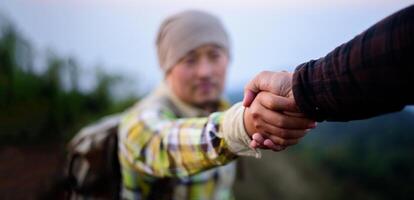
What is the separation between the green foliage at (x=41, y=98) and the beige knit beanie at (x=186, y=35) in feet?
2.73

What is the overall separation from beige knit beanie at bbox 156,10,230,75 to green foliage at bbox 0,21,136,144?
2.73ft

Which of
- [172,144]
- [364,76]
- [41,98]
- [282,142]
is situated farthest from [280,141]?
[41,98]

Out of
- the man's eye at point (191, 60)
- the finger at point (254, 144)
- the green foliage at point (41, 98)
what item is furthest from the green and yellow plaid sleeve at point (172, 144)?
the green foliage at point (41, 98)

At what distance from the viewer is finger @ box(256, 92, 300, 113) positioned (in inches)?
28.0

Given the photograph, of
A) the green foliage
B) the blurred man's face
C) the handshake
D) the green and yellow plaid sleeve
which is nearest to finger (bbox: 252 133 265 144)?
the handshake

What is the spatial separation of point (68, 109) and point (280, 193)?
1.06 metres

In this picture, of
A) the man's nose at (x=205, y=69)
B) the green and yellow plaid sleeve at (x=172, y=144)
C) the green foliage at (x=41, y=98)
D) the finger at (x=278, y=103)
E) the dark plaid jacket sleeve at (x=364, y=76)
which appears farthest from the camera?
the green foliage at (x=41, y=98)

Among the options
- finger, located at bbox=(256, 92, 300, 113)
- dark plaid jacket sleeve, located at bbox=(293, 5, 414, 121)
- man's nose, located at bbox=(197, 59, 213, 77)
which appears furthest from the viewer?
man's nose, located at bbox=(197, 59, 213, 77)

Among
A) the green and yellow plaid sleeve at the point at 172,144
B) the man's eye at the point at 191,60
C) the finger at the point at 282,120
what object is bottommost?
the green and yellow plaid sleeve at the point at 172,144

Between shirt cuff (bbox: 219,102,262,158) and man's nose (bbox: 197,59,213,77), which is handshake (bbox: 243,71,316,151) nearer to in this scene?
shirt cuff (bbox: 219,102,262,158)

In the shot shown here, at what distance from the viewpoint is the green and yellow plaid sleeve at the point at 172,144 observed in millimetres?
915

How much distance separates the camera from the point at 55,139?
2.35m

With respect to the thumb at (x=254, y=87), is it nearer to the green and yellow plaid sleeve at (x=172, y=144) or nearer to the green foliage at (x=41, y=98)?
the green and yellow plaid sleeve at (x=172, y=144)

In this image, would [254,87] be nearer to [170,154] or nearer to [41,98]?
[170,154]
